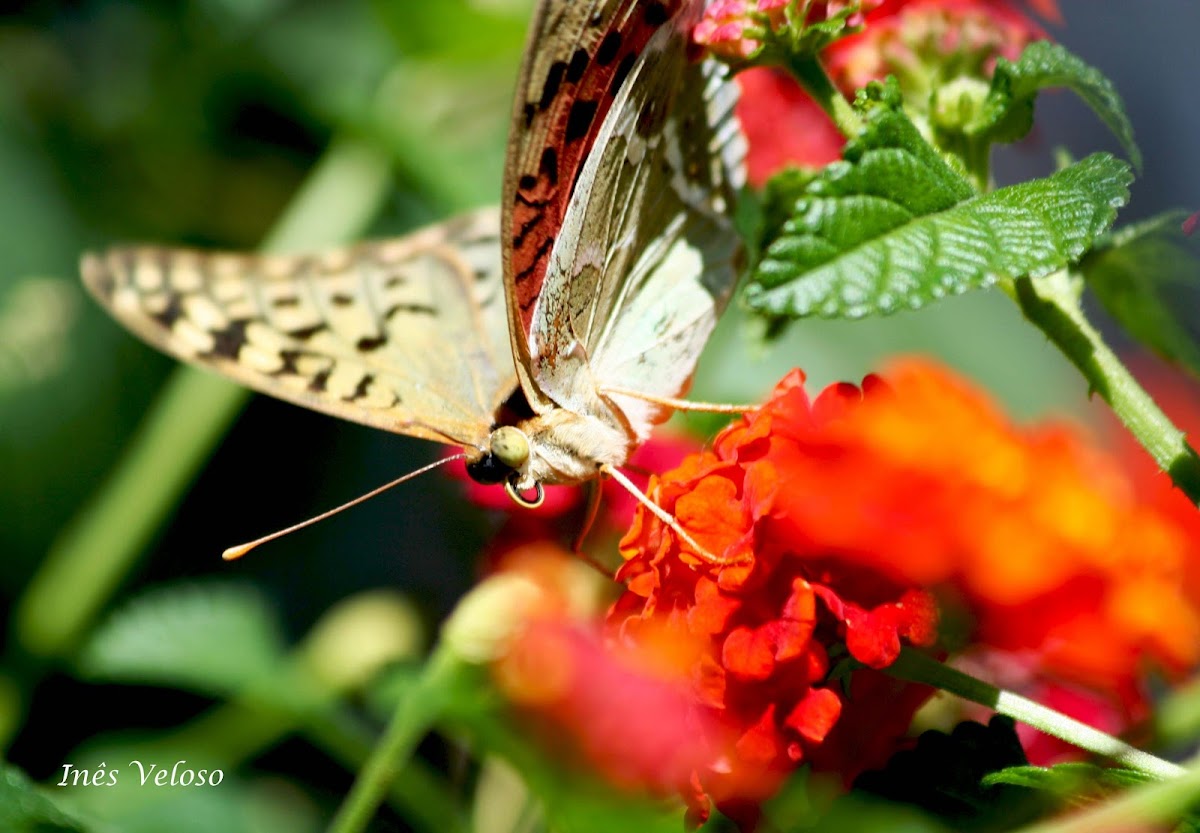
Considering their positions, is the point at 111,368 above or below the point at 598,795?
below

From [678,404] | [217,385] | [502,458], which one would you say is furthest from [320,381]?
[217,385]

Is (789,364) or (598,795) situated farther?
(789,364)

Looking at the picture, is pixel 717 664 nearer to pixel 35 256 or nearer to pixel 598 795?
pixel 598 795

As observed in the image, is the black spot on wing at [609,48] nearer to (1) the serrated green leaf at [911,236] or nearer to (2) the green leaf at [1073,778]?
(1) the serrated green leaf at [911,236]

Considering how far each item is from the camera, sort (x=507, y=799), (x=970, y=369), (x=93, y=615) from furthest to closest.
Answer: (x=970, y=369) < (x=93, y=615) < (x=507, y=799)

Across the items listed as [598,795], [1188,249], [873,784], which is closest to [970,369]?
[1188,249]

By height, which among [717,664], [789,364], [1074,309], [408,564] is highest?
[1074,309]
